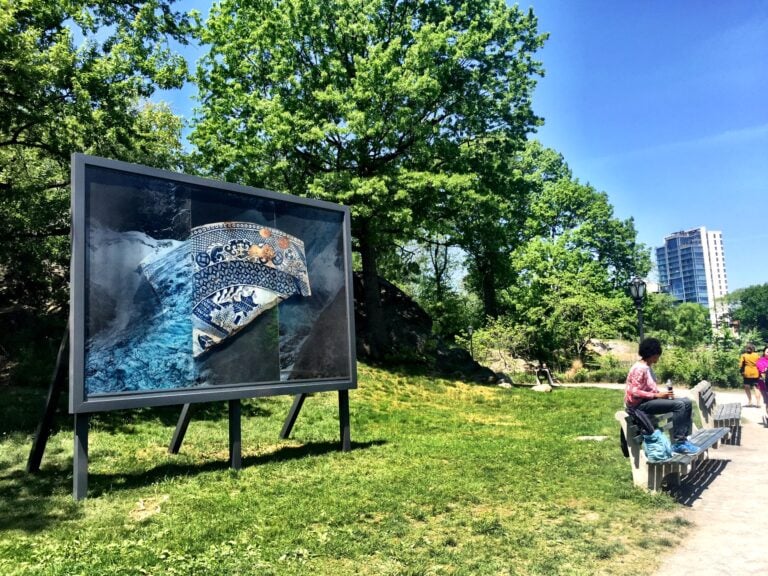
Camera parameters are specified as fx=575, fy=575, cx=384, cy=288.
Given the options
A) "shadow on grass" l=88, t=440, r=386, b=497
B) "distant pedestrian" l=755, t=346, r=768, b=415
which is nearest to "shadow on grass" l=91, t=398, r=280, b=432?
"shadow on grass" l=88, t=440, r=386, b=497

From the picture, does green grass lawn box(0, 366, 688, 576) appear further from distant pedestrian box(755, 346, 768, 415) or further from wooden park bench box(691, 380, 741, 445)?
distant pedestrian box(755, 346, 768, 415)

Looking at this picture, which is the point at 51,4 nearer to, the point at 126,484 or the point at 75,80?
the point at 75,80

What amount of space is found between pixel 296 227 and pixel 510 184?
14.4 metres

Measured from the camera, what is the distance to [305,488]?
7.32 metres

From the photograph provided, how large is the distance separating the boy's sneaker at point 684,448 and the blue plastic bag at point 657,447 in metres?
0.47

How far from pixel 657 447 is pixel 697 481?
1584mm

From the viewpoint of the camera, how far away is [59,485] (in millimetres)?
7465

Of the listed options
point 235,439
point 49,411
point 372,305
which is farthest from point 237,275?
point 372,305

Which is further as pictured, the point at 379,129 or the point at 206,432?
the point at 379,129

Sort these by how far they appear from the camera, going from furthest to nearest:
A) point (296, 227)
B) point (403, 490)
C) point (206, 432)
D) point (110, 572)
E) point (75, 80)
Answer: point (75, 80) → point (206, 432) → point (296, 227) → point (403, 490) → point (110, 572)

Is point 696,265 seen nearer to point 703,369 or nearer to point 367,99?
point 703,369

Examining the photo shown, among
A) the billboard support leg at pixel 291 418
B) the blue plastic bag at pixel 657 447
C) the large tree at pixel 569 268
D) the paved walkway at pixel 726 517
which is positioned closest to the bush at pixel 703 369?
the large tree at pixel 569 268

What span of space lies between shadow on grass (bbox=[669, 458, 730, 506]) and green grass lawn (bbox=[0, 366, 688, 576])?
1.51 feet

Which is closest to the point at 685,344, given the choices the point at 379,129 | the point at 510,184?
the point at 510,184
